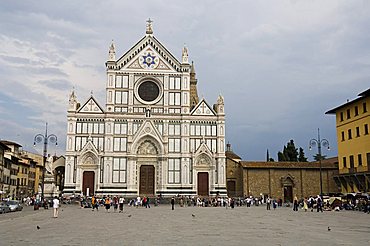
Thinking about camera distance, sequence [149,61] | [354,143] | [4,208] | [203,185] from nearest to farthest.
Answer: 1. [4,208]
2. [354,143]
3. [203,185]
4. [149,61]

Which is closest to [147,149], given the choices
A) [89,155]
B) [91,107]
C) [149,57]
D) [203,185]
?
[89,155]

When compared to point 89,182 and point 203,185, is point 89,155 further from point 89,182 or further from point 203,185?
point 203,185

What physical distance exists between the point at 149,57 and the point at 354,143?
28048 mm

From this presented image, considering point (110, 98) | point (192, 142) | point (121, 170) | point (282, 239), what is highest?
point (110, 98)

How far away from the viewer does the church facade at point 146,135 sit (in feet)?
175

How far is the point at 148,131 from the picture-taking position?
5459 cm

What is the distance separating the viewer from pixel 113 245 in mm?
12805

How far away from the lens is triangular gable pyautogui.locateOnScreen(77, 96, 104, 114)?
179ft

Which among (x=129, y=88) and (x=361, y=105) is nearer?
(x=361, y=105)

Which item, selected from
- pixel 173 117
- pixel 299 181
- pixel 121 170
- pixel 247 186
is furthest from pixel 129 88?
pixel 299 181

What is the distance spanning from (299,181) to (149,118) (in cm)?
2142

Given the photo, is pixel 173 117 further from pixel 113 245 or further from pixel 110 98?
pixel 113 245

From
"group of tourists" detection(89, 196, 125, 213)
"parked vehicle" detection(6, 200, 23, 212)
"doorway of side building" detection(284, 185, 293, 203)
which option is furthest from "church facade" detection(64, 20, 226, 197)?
"parked vehicle" detection(6, 200, 23, 212)

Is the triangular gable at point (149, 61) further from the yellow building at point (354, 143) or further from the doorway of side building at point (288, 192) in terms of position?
the yellow building at point (354, 143)
